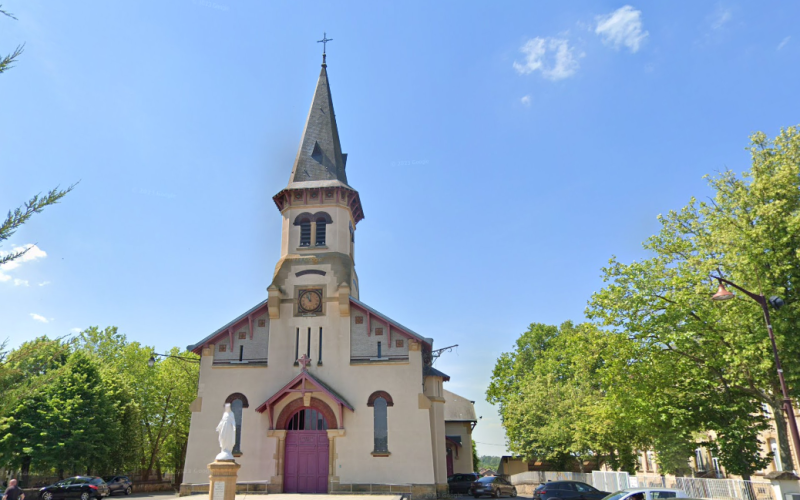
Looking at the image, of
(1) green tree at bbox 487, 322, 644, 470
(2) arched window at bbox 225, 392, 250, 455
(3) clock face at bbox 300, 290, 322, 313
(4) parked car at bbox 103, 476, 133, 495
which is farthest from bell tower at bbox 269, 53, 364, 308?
(4) parked car at bbox 103, 476, 133, 495

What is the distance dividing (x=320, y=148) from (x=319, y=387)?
50.2ft

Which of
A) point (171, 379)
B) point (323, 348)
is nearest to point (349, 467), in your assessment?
point (323, 348)

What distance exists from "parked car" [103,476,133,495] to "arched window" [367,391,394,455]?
64.6 feet

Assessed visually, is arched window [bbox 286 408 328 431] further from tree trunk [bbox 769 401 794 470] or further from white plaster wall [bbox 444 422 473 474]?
white plaster wall [bbox 444 422 473 474]

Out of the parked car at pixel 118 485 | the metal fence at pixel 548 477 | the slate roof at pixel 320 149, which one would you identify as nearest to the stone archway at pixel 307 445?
the slate roof at pixel 320 149

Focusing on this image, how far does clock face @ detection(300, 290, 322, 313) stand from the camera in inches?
1161

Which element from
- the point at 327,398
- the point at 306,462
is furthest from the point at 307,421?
the point at 306,462

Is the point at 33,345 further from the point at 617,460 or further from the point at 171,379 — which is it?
the point at 171,379

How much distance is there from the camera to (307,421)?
27375mm

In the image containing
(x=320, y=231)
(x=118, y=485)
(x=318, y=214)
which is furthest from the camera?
(x=118, y=485)

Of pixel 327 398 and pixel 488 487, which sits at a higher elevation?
pixel 327 398

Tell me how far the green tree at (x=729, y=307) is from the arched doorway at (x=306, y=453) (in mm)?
14592

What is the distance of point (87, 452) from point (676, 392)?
33.9 meters

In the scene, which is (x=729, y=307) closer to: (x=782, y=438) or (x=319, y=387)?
(x=782, y=438)
